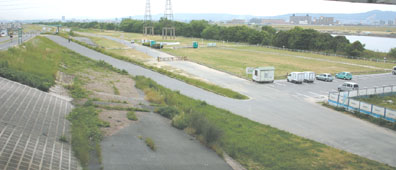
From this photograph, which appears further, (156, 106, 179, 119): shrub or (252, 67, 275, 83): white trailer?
(252, 67, 275, 83): white trailer

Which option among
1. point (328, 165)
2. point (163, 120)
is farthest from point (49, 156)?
point (328, 165)

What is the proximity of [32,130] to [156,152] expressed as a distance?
4923 millimetres

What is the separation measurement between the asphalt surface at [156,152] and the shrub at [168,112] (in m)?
2.69

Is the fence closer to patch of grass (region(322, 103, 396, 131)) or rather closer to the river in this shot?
patch of grass (region(322, 103, 396, 131))

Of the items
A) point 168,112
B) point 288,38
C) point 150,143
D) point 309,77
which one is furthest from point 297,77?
point 288,38

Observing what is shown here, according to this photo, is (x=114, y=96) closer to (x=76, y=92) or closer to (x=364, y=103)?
(x=76, y=92)

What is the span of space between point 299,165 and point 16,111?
12481 millimetres

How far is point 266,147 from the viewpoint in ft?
52.9

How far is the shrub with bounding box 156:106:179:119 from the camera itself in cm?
2022

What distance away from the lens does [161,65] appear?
5053 cm

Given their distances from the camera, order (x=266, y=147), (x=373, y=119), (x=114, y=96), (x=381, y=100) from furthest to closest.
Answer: (x=381, y=100)
(x=114, y=96)
(x=373, y=119)
(x=266, y=147)

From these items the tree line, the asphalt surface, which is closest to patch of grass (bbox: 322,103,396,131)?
the asphalt surface

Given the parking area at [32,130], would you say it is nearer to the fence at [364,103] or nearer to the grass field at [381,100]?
the fence at [364,103]

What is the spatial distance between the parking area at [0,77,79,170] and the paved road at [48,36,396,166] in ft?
41.4
